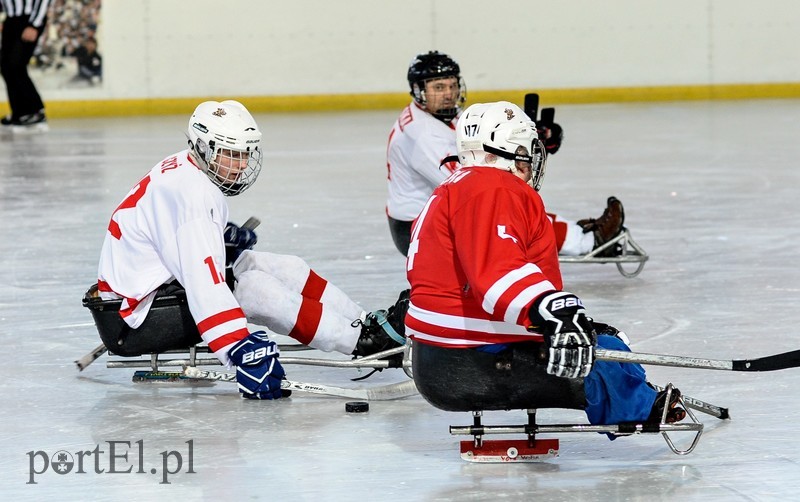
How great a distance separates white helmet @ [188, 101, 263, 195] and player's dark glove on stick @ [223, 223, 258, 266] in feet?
0.75

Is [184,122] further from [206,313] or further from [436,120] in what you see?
[206,313]

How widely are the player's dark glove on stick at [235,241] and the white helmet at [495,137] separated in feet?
3.75

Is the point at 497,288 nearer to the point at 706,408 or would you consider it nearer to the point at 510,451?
the point at 510,451

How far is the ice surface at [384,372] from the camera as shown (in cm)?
317

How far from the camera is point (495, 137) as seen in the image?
3275mm

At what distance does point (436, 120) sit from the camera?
5777 mm

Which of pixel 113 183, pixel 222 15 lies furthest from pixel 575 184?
pixel 222 15

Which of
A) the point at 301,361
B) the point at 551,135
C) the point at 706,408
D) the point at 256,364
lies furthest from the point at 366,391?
the point at 551,135

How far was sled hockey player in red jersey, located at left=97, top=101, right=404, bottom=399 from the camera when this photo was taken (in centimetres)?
377

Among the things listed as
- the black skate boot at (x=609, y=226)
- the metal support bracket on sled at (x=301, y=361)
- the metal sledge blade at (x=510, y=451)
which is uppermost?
the metal sledge blade at (x=510, y=451)

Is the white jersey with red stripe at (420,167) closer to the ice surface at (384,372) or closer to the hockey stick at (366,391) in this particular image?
the ice surface at (384,372)

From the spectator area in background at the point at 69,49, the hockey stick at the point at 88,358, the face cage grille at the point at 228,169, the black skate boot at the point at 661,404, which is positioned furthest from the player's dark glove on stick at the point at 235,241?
the spectator area in background at the point at 69,49

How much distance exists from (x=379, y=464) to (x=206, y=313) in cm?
75
